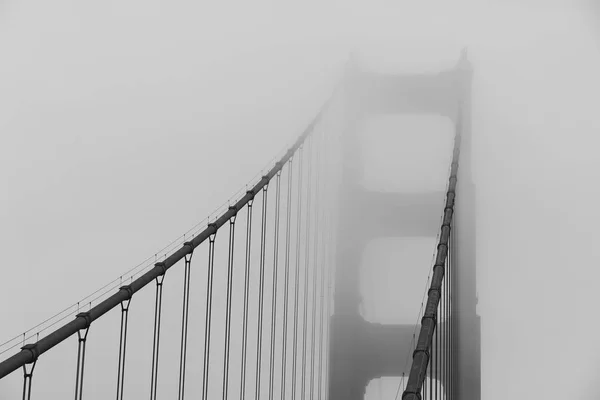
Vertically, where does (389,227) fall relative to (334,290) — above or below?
above

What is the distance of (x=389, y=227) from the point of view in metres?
6.19

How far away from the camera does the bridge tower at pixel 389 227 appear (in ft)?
19.1

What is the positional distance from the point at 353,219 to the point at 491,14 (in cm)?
231

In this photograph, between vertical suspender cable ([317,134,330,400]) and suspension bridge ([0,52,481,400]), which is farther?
vertical suspender cable ([317,134,330,400])

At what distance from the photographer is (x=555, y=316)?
6.66m

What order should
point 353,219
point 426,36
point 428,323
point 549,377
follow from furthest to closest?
point 426,36 → point 549,377 → point 353,219 → point 428,323

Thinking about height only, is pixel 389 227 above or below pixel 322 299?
above

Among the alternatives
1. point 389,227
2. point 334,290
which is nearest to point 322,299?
point 334,290

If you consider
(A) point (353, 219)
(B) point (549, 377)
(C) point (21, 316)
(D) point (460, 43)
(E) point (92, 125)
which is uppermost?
(D) point (460, 43)

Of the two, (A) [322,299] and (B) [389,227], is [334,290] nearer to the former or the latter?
(A) [322,299]

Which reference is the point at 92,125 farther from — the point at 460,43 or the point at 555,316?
the point at 555,316

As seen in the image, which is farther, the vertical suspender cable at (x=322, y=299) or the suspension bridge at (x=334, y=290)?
the vertical suspender cable at (x=322, y=299)

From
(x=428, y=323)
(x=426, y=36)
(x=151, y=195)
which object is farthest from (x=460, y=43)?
(x=428, y=323)

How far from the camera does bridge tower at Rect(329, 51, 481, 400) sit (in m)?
5.84
